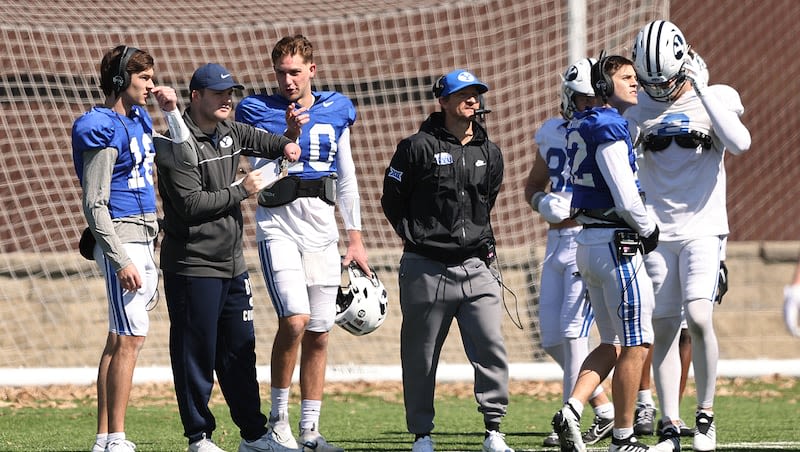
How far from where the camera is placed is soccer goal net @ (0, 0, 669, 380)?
11.6 m

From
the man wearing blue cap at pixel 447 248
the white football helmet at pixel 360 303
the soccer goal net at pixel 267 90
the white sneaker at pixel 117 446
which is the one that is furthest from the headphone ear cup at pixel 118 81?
the soccer goal net at pixel 267 90

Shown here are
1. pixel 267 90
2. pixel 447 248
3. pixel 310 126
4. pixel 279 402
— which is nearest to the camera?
pixel 447 248

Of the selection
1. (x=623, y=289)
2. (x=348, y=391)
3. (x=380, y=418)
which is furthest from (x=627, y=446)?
(x=348, y=391)

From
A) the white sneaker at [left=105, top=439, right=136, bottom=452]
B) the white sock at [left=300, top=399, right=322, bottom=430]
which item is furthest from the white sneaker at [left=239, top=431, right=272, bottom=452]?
the white sneaker at [left=105, top=439, right=136, bottom=452]

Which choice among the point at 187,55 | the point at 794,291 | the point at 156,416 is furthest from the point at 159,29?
the point at 794,291

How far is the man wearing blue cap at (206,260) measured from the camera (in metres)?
6.09

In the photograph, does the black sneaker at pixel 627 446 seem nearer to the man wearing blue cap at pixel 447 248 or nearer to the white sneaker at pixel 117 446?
the man wearing blue cap at pixel 447 248

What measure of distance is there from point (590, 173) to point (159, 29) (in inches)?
271

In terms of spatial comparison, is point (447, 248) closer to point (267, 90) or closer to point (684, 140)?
point (684, 140)

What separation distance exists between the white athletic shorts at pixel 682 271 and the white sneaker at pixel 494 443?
1.07 metres

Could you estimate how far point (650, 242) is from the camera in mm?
6301

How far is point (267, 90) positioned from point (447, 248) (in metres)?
6.18

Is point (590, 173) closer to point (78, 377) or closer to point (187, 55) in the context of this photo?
point (78, 377)

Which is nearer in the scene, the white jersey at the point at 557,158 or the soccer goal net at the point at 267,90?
the white jersey at the point at 557,158
